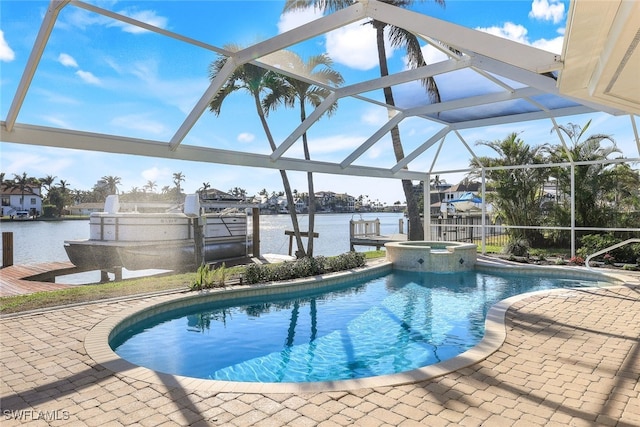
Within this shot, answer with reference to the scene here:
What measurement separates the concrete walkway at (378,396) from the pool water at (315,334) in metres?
1.05

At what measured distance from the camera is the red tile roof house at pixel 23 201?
25688 mm

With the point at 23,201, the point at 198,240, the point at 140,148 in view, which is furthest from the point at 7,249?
the point at 23,201

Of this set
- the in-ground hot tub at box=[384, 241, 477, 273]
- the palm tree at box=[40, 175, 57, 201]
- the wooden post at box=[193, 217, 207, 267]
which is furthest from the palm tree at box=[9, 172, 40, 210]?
the in-ground hot tub at box=[384, 241, 477, 273]

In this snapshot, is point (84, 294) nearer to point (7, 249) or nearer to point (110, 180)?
point (7, 249)

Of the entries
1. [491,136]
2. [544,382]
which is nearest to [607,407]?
[544,382]

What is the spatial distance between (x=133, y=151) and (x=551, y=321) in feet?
24.3

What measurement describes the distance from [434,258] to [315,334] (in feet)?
20.2

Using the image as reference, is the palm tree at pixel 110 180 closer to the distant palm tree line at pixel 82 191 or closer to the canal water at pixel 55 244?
the distant palm tree line at pixel 82 191

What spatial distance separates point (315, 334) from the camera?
6.48 metres

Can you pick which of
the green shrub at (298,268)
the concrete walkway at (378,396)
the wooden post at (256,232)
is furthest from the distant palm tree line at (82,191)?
the concrete walkway at (378,396)

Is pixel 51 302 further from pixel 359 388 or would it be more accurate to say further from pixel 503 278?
pixel 503 278

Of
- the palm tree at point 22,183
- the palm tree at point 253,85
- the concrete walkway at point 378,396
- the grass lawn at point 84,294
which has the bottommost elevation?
the concrete walkway at point 378,396

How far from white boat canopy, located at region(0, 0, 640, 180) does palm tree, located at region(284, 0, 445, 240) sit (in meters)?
0.37

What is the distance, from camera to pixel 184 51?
7582mm
